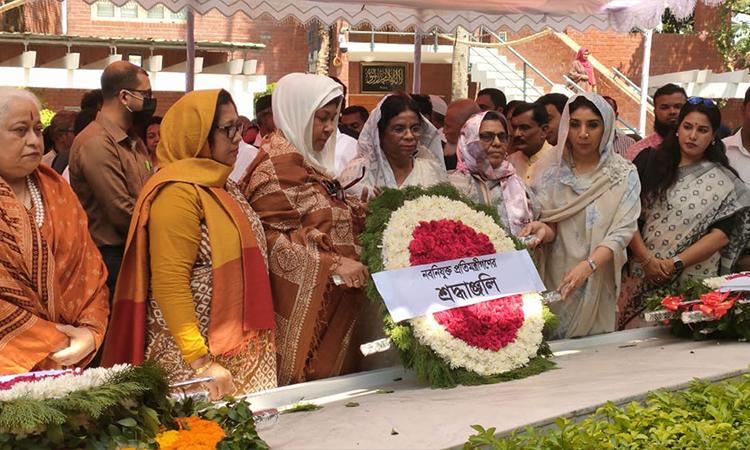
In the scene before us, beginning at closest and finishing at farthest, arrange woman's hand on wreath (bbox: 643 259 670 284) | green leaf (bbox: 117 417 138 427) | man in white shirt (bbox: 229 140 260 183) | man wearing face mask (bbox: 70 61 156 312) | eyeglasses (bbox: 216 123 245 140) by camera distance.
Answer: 1. green leaf (bbox: 117 417 138 427)
2. eyeglasses (bbox: 216 123 245 140)
3. man wearing face mask (bbox: 70 61 156 312)
4. woman's hand on wreath (bbox: 643 259 670 284)
5. man in white shirt (bbox: 229 140 260 183)

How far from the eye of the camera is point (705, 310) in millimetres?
4309

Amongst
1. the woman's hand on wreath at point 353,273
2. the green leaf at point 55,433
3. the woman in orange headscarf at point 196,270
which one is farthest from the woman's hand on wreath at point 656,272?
the green leaf at point 55,433

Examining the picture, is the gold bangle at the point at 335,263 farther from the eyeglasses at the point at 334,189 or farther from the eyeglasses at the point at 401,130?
the eyeglasses at the point at 401,130

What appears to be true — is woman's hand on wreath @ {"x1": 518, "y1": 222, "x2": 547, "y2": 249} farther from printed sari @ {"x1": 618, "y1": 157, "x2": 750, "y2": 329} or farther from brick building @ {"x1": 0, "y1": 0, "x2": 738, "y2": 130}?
brick building @ {"x1": 0, "y1": 0, "x2": 738, "y2": 130}

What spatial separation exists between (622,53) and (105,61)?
35.1ft

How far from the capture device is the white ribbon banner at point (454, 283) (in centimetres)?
353

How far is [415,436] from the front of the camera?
291cm

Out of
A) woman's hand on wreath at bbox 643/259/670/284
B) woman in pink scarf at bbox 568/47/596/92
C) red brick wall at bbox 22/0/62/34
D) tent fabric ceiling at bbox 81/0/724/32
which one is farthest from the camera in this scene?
red brick wall at bbox 22/0/62/34

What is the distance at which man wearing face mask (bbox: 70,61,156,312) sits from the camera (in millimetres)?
3922

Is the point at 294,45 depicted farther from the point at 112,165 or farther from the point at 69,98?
the point at 112,165

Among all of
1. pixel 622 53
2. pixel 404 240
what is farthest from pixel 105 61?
pixel 404 240

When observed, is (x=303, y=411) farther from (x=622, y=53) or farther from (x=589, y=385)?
(x=622, y=53)

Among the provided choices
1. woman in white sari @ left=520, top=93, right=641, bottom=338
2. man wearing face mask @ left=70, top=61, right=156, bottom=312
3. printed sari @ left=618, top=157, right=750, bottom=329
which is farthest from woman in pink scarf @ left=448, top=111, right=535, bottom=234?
man wearing face mask @ left=70, top=61, right=156, bottom=312

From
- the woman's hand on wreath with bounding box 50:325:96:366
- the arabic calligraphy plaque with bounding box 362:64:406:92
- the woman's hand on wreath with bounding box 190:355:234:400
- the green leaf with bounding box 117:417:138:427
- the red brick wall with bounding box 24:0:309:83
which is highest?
the red brick wall with bounding box 24:0:309:83
